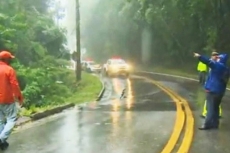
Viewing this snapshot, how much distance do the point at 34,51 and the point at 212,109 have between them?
16491 millimetres

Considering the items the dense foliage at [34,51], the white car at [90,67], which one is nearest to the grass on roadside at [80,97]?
the dense foliage at [34,51]

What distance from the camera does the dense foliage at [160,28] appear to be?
3306cm

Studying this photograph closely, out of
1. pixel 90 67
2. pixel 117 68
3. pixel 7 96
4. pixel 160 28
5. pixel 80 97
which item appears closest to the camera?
pixel 7 96

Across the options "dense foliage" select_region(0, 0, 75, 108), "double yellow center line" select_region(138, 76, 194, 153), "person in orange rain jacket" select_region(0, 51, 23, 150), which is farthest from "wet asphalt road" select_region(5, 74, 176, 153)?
"dense foliage" select_region(0, 0, 75, 108)

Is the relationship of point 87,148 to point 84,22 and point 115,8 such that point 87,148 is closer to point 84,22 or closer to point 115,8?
point 115,8

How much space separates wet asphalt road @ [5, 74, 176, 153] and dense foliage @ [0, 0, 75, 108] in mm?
5708

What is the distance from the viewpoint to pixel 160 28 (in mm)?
48438

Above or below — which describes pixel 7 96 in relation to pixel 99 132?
above

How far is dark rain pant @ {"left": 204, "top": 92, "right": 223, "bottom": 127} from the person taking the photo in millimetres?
10602

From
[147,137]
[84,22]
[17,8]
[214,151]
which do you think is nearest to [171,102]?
[147,137]

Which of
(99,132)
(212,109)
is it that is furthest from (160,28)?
(99,132)

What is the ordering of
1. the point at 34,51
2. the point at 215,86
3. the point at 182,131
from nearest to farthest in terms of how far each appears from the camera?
the point at 182,131 → the point at 215,86 → the point at 34,51

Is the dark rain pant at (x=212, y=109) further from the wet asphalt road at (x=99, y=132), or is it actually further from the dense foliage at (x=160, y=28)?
the dense foliage at (x=160, y=28)

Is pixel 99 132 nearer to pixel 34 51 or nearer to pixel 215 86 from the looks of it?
pixel 215 86
